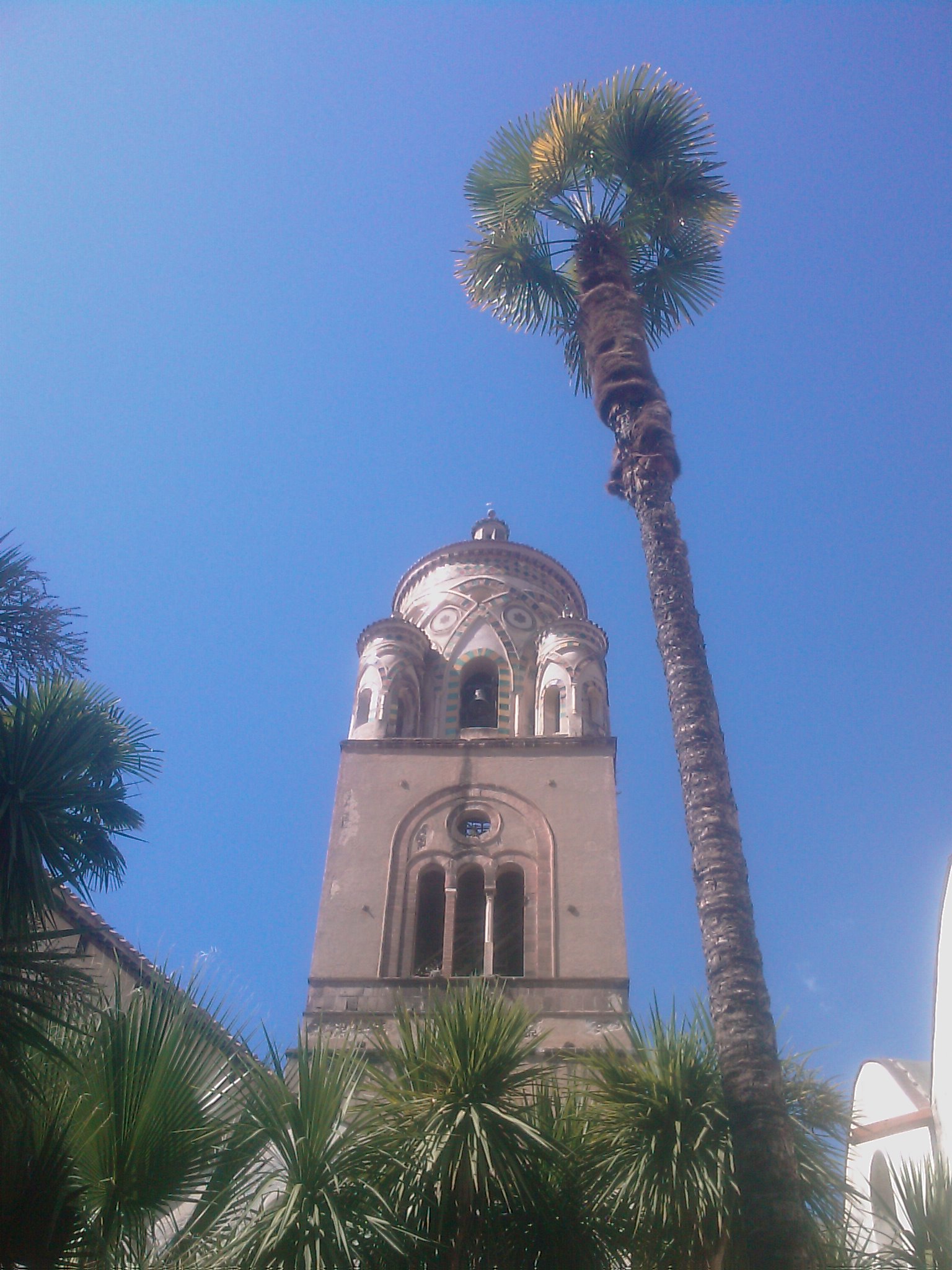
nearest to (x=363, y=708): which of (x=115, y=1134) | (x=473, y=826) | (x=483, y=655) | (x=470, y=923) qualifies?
(x=483, y=655)

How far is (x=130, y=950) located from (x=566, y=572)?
38.3ft

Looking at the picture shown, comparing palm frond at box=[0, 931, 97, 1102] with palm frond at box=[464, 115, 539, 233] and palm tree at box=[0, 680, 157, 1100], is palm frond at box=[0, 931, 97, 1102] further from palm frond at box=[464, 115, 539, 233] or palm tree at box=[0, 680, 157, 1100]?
palm frond at box=[464, 115, 539, 233]

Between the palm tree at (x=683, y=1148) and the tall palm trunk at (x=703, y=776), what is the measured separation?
1.30 feet

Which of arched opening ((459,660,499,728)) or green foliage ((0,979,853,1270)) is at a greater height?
arched opening ((459,660,499,728))

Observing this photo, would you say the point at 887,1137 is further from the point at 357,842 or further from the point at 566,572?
the point at 566,572

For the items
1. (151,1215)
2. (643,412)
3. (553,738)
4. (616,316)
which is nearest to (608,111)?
(616,316)

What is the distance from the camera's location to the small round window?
17.0 meters

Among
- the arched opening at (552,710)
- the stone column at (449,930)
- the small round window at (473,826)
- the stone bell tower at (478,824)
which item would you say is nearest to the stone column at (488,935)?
the stone bell tower at (478,824)

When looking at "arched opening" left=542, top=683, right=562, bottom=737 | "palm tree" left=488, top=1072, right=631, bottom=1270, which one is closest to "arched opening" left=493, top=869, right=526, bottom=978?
"arched opening" left=542, top=683, right=562, bottom=737

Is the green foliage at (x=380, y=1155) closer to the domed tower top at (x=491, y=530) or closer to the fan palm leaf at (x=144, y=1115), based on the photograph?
the fan palm leaf at (x=144, y=1115)

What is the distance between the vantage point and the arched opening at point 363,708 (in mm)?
18969

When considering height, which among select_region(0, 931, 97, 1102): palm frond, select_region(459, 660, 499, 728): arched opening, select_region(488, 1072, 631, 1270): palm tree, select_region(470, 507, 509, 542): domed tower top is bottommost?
select_region(488, 1072, 631, 1270): palm tree

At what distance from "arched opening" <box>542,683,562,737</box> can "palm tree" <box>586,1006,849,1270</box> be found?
33.3 ft

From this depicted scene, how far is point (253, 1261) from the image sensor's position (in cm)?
671
